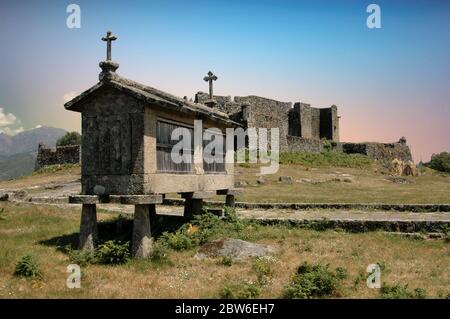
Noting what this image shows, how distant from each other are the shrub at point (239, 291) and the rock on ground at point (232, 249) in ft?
8.00

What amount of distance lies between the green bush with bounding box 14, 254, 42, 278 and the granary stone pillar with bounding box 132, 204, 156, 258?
2595mm

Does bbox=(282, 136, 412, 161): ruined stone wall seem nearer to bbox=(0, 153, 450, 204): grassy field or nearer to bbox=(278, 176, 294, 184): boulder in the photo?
bbox=(0, 153, 450, 204): grassy field

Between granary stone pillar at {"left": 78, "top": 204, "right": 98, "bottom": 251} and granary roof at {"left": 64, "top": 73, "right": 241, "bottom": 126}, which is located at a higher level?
granary roof at {"left": 64, "top": 73, "right": 241, "bottom": 126}

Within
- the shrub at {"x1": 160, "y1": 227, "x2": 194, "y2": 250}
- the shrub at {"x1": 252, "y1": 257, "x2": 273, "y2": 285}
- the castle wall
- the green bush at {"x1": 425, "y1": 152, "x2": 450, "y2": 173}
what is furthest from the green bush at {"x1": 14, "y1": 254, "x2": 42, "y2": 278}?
the green bush at {"x1": 425, "y1": 152, "x2": 450, "y2": 173}

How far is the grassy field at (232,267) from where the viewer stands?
33.0ft

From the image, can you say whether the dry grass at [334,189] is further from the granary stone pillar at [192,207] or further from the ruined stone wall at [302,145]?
the ruined stone wall at [302,145]

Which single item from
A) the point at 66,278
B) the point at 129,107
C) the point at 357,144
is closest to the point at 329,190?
the point at 129,107

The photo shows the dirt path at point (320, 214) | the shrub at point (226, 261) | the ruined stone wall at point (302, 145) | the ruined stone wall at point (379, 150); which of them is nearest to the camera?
the shrub at point (226, 261)

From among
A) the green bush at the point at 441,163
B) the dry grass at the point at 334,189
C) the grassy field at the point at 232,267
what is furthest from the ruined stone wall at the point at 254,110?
the grassy field at the point at 232,267

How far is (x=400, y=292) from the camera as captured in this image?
30.5 ft

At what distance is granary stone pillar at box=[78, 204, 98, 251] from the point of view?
13.1 metres

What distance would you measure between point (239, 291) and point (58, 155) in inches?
1616

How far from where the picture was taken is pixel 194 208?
55.7ft

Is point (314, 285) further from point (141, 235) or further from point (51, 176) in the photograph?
point (51, 176)
